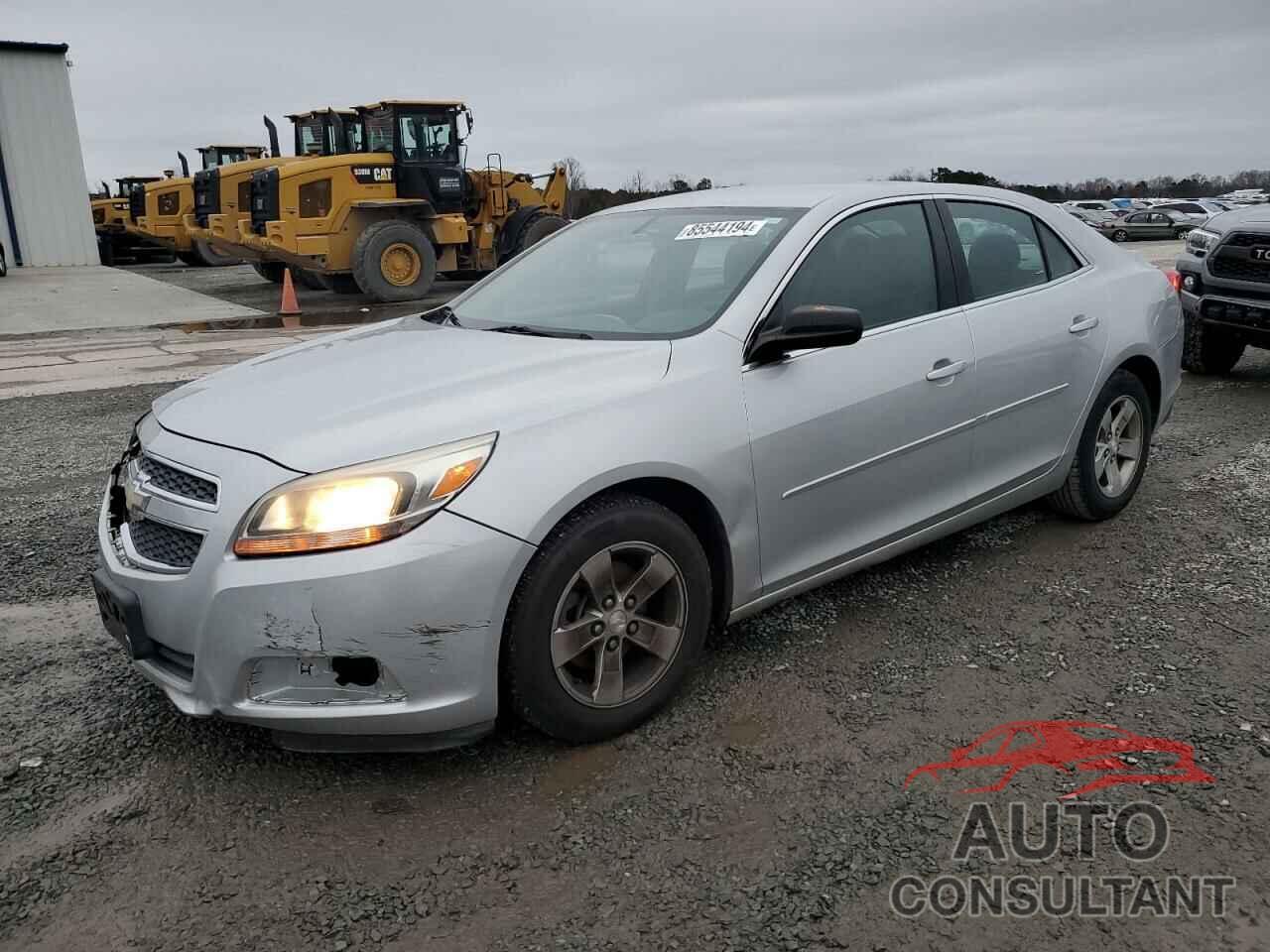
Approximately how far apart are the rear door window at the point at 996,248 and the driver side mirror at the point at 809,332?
1.00 m

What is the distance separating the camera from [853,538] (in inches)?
135

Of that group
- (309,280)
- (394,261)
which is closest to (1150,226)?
(309,280)

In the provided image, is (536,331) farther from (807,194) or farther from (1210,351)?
(1210,351)

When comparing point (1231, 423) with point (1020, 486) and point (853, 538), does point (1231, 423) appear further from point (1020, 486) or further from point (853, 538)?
point (853, 538)

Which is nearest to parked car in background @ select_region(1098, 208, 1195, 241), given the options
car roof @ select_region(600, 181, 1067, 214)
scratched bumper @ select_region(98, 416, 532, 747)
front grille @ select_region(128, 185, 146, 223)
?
front grille @ select_region(128, 185, 146, 223)

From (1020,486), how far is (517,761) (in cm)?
234

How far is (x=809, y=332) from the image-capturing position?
3.07 m

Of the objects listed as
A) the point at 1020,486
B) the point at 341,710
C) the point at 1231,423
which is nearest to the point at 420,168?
the point at 1231,423

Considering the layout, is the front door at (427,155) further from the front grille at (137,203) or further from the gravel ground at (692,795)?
the gravel ground at (692,795)

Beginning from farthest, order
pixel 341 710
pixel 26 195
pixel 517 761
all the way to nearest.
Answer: pixel 26 195
pixel 517 761
pixel 341 710

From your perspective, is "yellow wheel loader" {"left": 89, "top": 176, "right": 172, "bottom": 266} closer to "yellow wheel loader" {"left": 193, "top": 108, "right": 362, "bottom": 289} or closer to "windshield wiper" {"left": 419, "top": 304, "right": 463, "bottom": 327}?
"yellow wheel loader" {"left": 193, "top": 108, "right": 362, "bottom": 289}

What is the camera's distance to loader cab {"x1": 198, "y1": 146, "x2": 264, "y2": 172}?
24359mm

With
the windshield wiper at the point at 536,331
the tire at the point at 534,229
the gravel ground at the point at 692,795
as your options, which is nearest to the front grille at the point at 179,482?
the gravel ground at the point at 692,795

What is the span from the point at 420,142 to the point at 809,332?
14.7 m
